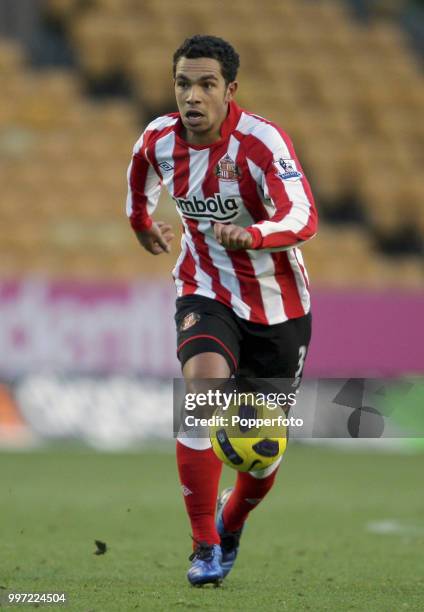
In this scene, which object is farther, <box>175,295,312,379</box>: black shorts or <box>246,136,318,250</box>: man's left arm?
<box>175,295,312,379</box>: black shorts

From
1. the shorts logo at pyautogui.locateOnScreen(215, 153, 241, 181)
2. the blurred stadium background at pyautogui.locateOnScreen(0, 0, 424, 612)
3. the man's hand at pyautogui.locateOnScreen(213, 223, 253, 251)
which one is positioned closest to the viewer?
the man's hand at pyautogui.locateOnScreen(213, 223, 253, 251)

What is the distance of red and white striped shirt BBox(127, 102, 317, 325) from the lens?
5074mm

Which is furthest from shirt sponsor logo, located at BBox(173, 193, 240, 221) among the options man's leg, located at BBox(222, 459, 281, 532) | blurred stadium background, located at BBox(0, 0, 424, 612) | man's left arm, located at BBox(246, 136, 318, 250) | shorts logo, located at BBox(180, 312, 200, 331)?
blurred stadium background, located at BBox(0, 0, 424, 612)

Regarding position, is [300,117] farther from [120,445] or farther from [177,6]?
[120,445]

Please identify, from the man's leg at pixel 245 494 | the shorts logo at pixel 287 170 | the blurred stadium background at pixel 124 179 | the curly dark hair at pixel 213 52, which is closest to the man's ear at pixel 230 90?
the curly dark hair at pixel 213 52

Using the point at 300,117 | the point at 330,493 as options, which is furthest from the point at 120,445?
the point at 300,117

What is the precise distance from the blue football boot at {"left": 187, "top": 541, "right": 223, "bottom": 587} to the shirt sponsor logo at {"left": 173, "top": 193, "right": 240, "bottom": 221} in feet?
4.01

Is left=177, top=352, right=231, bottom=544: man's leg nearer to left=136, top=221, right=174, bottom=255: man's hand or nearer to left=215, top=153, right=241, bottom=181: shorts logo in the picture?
left=215, top=153, right=241, bottom=181: shorts logo

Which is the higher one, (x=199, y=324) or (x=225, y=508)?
(x=199, y=324)

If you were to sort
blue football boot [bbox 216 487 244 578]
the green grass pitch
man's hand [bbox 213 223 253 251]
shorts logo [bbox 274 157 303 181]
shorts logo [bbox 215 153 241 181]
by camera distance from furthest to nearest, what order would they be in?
blue football boot [bbox 216 487 244 578]
shorts logo [bbox 215 153 241 181]
shorts logo [bbox 274 157 303 181]
the green grass pitch
man's hand [bbox 213 223 253 251]

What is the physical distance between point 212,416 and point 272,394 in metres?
0.34

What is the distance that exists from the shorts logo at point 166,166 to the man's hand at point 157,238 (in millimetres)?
401

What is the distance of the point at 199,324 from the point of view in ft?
16.9

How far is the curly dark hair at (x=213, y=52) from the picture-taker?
5.09 meters
